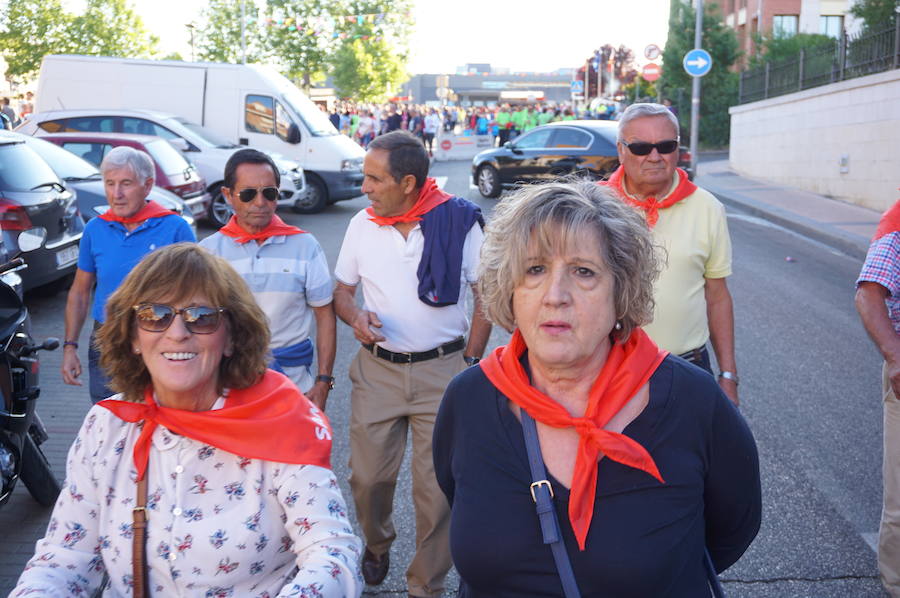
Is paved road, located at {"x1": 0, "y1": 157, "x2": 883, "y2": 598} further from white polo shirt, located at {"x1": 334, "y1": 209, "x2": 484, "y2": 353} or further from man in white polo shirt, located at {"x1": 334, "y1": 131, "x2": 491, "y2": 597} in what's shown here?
white polo shirt, located at {"x1": 334, "y1": 209, "x2": 484, "y2": 353}

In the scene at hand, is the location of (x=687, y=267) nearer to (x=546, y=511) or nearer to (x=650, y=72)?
(x=546, y=511)

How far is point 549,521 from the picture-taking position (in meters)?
2.12

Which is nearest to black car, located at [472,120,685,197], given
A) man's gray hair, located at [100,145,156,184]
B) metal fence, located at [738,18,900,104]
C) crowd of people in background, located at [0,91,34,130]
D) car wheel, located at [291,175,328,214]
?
car wheel, located at [291,175,328,214]

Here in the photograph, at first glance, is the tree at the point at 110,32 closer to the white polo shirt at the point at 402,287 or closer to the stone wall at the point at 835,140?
the stone wall at the point at 835,140

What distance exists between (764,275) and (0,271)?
9472mm

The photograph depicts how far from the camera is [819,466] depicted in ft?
18.2

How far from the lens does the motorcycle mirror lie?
892cm

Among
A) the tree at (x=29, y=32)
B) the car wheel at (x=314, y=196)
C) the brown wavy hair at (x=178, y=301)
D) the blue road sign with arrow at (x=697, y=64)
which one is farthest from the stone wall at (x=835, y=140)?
the tree at (x=29, y=32)

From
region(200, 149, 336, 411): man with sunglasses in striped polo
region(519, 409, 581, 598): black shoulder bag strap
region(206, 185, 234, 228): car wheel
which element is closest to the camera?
region(519, 409, 581, 598): black shoulder bag strap

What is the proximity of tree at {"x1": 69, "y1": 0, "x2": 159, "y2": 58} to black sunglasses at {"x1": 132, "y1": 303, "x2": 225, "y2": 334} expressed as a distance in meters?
40.7

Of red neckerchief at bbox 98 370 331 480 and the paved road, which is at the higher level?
red neckerchief at bbox 98 370 331 480

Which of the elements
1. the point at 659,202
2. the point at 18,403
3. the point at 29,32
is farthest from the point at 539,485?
the point at 29,32

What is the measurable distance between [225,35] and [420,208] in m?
49.8

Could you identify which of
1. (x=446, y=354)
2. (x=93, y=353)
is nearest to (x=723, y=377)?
(x=446, y=354)
